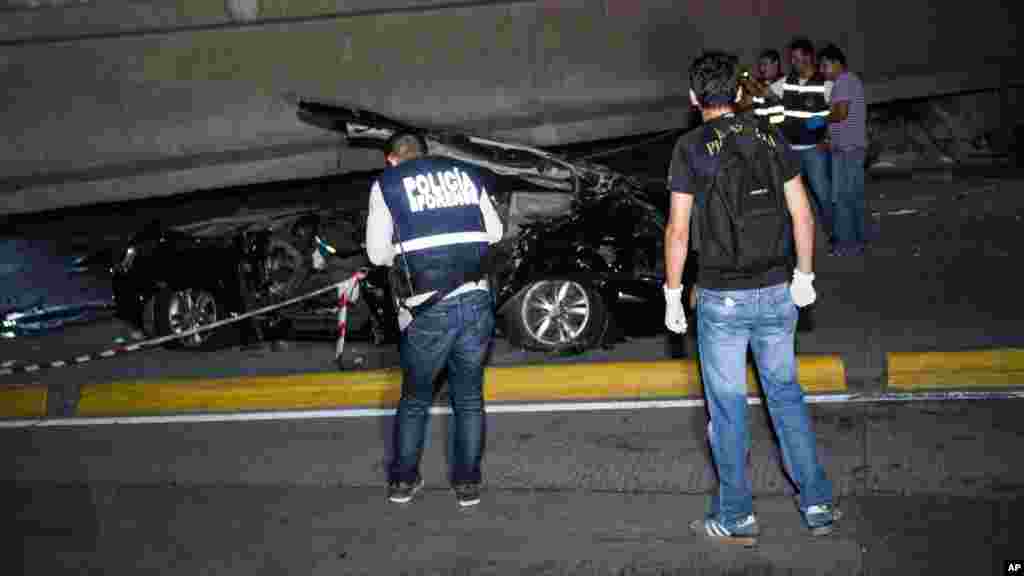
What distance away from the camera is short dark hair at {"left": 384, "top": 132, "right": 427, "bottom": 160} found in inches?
240

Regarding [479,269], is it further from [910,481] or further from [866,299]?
[866,299]

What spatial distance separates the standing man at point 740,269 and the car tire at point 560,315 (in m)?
3.19

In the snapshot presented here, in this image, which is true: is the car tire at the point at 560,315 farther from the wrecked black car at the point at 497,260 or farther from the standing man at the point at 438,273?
the standing man at the point at 438,273

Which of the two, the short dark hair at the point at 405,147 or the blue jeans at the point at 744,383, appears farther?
the short dark hair at the point at 405,147

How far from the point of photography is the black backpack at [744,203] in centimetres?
509

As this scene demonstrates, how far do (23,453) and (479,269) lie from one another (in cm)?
367

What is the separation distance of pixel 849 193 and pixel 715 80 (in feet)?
19.6

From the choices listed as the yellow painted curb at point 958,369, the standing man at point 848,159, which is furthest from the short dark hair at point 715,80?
the standing man at point 848,159

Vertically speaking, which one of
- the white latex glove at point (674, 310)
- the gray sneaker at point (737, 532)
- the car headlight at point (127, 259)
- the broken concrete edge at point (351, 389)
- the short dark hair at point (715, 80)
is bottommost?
the broken concrete edge at point (351, 389)

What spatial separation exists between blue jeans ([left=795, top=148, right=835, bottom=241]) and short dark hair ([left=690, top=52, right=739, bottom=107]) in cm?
604

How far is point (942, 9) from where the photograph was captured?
1639 centimetres

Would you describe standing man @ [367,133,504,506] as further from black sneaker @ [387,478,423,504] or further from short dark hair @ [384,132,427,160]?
black sneaker @ [387,478,423,504]

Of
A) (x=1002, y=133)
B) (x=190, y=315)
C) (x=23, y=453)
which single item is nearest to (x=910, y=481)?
(x=23, y=453)

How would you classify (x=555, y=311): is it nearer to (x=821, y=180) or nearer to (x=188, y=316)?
(x=188, y=316)
